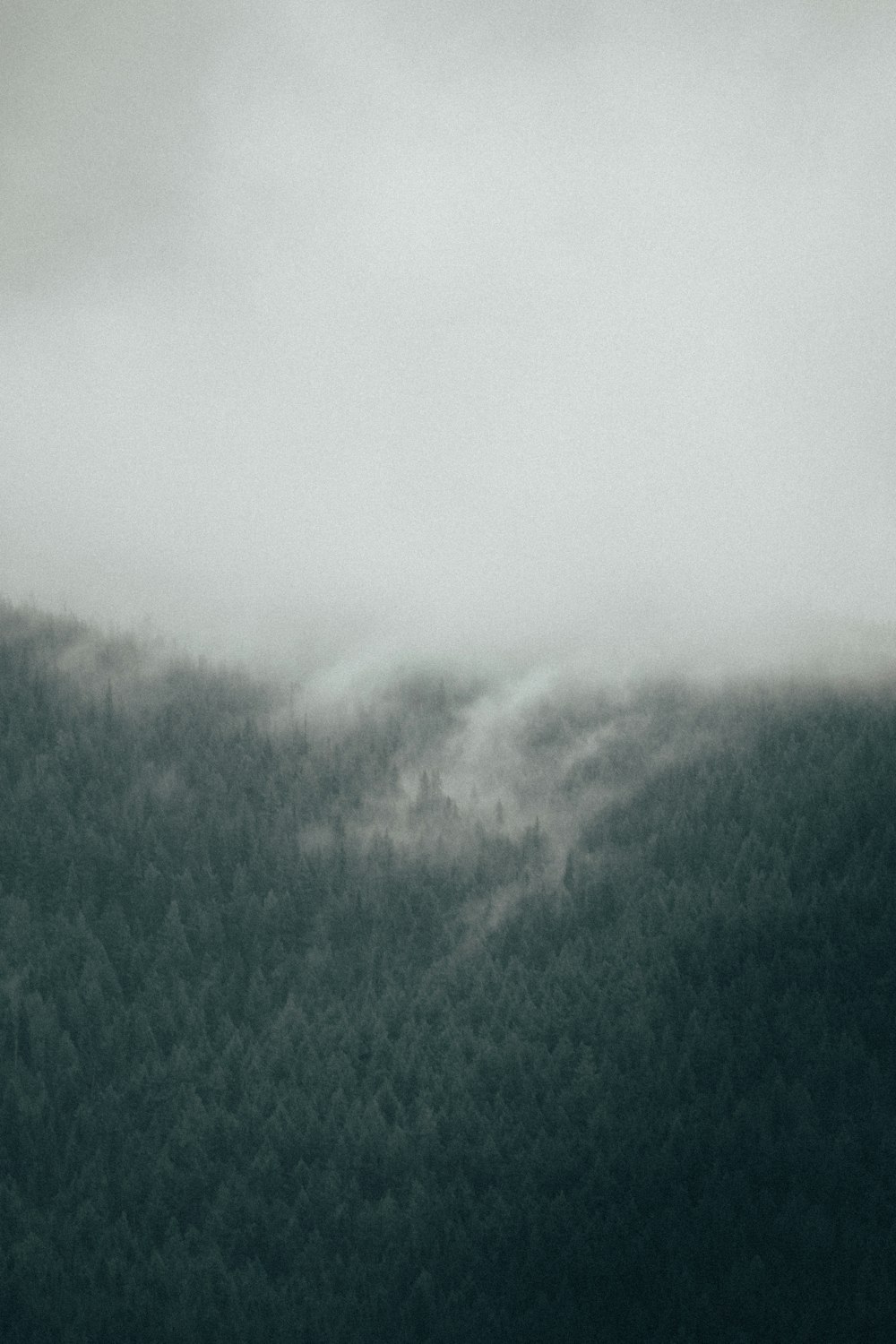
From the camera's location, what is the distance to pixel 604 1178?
15388 centimetres

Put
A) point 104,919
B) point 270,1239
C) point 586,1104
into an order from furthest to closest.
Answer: point 104,919 → point 586,1104 → point 270,1239

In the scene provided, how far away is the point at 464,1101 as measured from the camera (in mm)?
163875

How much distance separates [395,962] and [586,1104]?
37.3 m

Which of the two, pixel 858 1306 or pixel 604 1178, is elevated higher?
pixel 604 1178

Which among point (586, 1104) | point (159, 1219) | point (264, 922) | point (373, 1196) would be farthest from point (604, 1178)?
point (264, 922)

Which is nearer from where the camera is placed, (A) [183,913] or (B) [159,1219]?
(B) [159,1219]

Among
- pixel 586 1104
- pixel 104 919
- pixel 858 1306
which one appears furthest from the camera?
pixel 104 919

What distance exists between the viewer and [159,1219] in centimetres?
15300

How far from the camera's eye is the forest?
471ft

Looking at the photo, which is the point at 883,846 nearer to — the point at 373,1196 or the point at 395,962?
the point at 395,962

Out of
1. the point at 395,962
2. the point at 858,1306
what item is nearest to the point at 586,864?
the point at 395,962

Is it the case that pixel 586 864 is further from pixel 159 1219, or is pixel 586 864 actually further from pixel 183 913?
pixel 159 1219

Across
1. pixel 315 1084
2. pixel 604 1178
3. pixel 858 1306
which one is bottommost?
pixel 858 1306

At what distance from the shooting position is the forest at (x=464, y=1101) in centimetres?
14350
